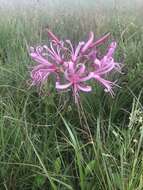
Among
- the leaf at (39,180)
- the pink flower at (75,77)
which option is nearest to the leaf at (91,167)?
the leaf at (39,180)

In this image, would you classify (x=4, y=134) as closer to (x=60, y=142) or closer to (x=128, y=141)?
(x=60, y=142)

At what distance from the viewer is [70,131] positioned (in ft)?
5.29

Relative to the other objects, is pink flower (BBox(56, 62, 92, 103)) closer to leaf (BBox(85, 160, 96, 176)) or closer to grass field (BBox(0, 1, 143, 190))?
grass field (BBox(0, 1, 143, 190))

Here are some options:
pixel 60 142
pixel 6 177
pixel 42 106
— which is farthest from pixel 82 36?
pixel 6 177

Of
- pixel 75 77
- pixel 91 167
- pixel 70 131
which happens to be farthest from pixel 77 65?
pixel 91 167

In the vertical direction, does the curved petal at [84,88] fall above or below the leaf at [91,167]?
above

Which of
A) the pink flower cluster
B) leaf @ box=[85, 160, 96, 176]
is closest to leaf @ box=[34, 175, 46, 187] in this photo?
leaf @ box=[85, 160, 96, 176]

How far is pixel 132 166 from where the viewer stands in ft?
5.31

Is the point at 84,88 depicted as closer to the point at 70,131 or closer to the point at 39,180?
the point at 70,131

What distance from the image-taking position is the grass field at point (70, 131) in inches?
64.2

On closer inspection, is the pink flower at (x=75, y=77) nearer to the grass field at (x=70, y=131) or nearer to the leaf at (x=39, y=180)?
the grass field at (x=70, y=131)

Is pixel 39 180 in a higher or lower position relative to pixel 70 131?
lower

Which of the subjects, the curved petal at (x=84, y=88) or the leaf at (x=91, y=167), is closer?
the curved petal at (x=84, y=88)

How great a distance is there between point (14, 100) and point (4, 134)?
35 centimetres
